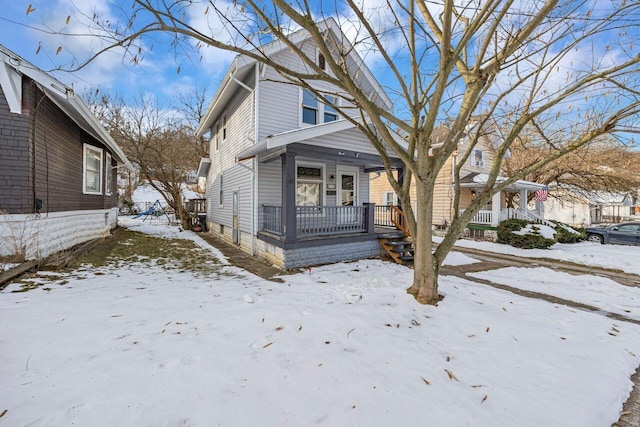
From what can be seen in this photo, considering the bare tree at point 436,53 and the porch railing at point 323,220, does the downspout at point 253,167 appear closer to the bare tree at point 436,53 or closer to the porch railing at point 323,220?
the porch railing at point 323,220

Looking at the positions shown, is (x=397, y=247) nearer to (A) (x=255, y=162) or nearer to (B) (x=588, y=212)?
(A) (x=255, y=162)

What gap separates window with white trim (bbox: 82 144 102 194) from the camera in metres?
10.1

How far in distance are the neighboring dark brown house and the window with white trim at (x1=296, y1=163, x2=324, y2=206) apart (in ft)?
20.1

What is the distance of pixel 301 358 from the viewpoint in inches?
119

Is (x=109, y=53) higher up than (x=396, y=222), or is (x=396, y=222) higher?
(x=109, y=53)

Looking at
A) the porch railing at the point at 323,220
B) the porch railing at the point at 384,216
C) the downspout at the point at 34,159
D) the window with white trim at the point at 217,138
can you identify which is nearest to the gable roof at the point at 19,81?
the downspout at the point at 34,159

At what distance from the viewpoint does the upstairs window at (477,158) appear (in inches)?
717

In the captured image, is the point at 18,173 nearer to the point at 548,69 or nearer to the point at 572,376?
the point at 572,376

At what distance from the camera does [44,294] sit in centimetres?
455

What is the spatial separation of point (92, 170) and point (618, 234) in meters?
22.7

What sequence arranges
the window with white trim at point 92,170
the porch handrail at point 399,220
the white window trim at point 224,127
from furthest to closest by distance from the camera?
the white window trim at point 224,127, the window with white trim at point 92,170, the porch handrail at point 399,220

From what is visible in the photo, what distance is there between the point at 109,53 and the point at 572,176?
896 inches

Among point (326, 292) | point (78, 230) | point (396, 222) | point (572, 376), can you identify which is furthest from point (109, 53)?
point (396, 222)

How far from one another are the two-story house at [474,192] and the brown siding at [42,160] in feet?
37.7
